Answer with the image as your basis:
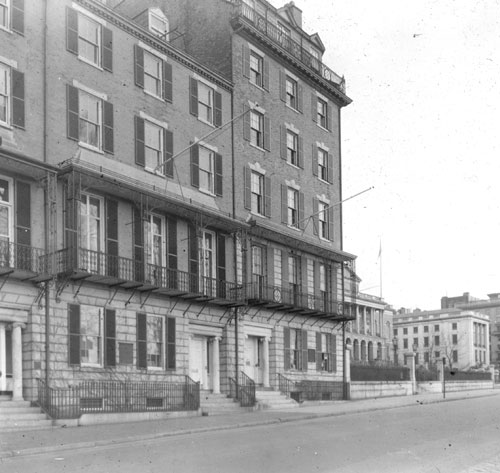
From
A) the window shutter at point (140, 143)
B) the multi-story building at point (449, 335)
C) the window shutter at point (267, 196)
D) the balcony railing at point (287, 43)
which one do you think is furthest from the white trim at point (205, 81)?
the multi-story building at point (449, 335)

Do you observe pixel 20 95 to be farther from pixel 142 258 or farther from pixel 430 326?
pixel 430 326

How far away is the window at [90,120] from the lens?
80.0 feet

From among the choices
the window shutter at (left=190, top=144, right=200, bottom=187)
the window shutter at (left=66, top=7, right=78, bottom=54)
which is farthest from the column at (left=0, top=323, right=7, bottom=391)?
the window shutter at (left=190, top=144, right=200, bottom=187)

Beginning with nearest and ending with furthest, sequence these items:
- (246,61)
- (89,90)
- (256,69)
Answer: (89,90) < (246,61) < (256,69)

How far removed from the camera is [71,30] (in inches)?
974

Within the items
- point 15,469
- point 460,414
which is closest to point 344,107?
point 460,414

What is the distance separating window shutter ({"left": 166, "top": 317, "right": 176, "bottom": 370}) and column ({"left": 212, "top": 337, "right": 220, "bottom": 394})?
320cm

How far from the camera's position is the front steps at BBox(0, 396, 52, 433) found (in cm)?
1919

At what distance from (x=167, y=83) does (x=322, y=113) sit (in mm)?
13270

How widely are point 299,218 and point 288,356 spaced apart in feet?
22.8

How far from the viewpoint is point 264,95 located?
34812 mm

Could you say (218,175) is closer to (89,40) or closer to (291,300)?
(291,300)

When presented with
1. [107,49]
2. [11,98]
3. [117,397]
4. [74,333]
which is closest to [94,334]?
[74,333]

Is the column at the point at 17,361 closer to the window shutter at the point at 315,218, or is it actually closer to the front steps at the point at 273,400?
the front steps at the point at 273,400
